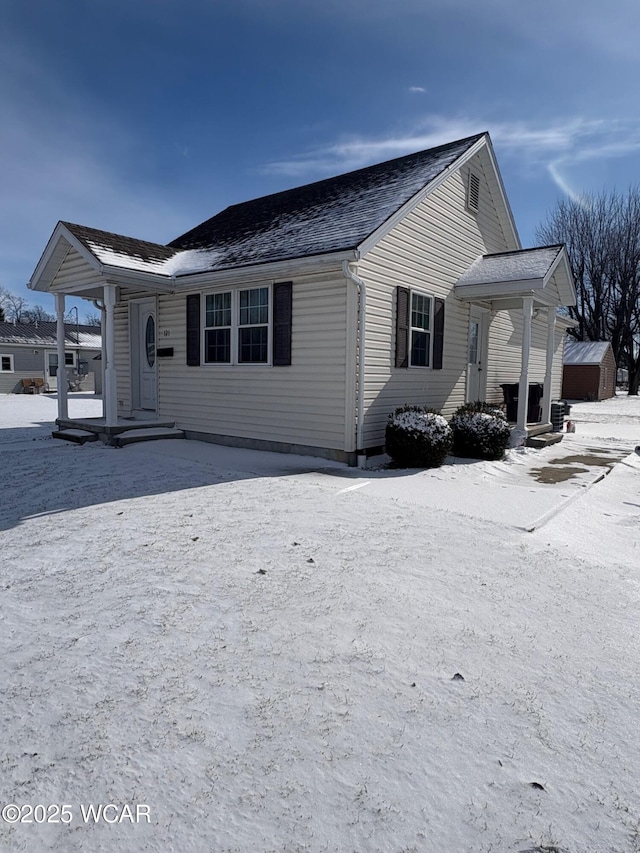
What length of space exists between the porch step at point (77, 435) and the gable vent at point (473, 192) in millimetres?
9322

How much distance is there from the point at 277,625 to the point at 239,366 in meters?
6.84

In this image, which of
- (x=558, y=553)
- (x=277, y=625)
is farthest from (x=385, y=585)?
(x=558, y=553)

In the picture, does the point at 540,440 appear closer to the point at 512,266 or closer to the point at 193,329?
the point at 512,266

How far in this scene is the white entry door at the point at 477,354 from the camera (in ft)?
37.8

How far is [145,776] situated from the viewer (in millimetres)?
1819

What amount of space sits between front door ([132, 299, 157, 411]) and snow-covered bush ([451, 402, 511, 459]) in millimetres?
6605

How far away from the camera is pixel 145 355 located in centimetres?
1137

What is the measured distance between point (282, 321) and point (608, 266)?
127 feet

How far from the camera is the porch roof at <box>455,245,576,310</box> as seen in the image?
945 centimetres

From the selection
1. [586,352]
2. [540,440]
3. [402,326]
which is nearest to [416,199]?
[402,326]

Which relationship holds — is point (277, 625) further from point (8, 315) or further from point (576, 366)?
point (8, 315)

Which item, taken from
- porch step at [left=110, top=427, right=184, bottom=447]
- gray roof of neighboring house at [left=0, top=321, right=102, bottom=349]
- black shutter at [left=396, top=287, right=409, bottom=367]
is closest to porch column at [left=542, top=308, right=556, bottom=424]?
black shutter at [left=396, top=287, right=409, bottom=367]

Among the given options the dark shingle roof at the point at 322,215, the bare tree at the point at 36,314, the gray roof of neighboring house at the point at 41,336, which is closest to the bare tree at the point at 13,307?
the bare tree at the point at 36,314

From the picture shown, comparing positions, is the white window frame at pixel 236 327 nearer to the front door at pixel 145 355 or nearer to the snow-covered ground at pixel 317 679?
the front door at pixel 145 355
